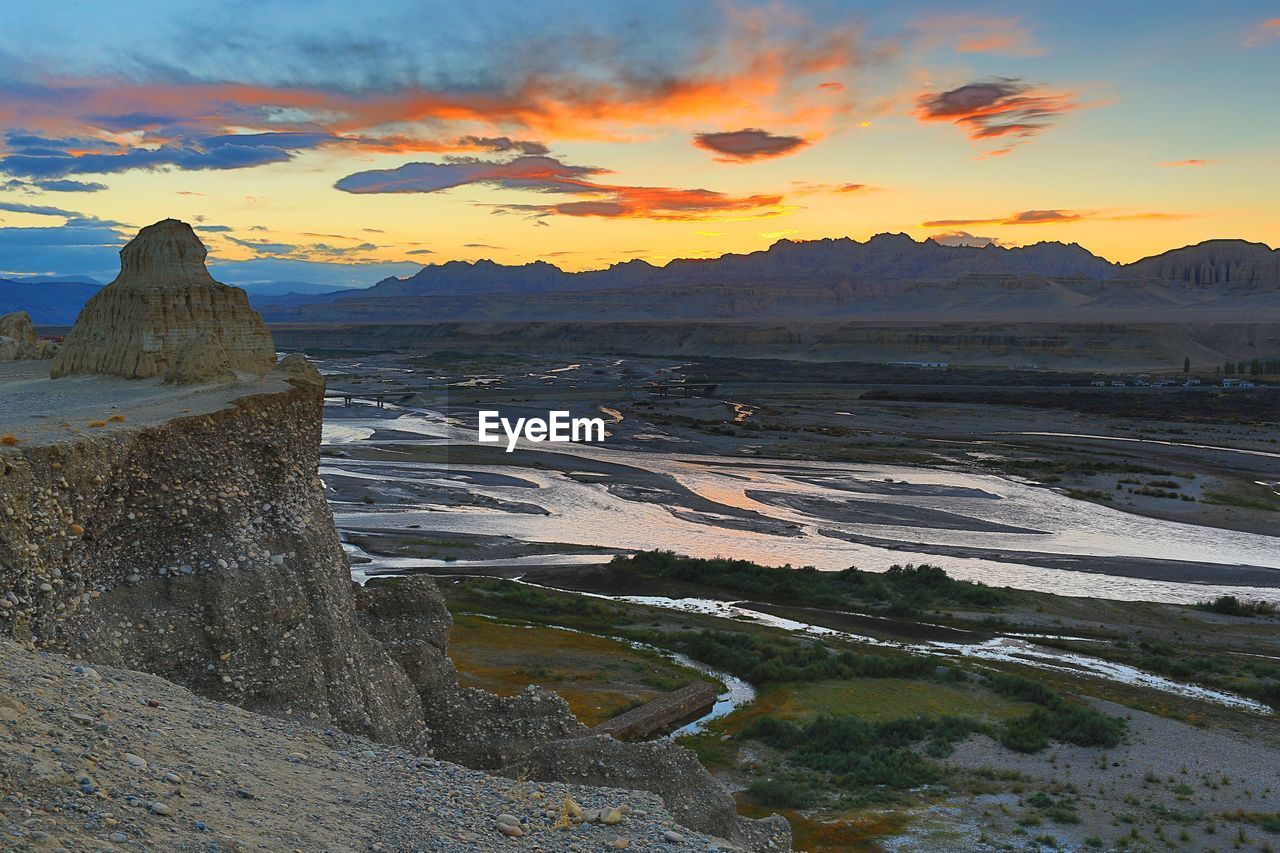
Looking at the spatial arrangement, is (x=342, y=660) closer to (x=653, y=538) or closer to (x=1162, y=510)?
A: (x=653, y=538)

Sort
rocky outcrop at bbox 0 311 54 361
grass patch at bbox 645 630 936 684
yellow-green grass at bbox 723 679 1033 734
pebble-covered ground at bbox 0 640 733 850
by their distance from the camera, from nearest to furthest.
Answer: pebble-covered ground at bbox 0 640 733 850, yellow-green grass at bbox 723 679 1033 734, grass patch at bbox 645 630 936 684, rocky outcrop at bbox 0 311 54 361

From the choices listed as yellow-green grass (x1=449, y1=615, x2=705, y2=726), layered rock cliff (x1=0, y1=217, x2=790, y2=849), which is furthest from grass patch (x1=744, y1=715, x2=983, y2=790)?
layered rock cliff (x1=0, y1=217, x2=790, y2=849)

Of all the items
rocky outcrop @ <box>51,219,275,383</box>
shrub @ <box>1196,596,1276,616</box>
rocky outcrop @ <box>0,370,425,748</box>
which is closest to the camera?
rocky outcrop @ <box>0,370,425,748</box>

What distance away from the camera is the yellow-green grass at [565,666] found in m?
27.4

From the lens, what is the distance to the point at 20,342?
31688 millimetres

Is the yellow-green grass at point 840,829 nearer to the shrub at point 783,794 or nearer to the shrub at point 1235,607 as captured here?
the shrub at point 783,794

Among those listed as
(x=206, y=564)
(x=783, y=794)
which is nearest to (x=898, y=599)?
(x=783, y=794)

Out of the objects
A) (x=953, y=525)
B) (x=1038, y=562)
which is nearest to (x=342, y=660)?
(x=1038, y=562)

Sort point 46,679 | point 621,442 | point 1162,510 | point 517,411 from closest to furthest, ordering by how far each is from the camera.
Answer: point 46,679 < point 1162,510 < point 621,442 < point 517,411

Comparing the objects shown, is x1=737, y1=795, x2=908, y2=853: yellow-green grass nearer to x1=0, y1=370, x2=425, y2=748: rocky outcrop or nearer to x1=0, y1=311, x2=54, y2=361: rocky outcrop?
x1=0, y1=370, x2=425, y2=748: rocky outcrop

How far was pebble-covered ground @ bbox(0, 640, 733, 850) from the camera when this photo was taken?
7.82m

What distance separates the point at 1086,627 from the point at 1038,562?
10330mm

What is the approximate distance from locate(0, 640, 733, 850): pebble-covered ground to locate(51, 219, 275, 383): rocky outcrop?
10.9m

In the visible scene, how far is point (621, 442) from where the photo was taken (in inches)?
3191
